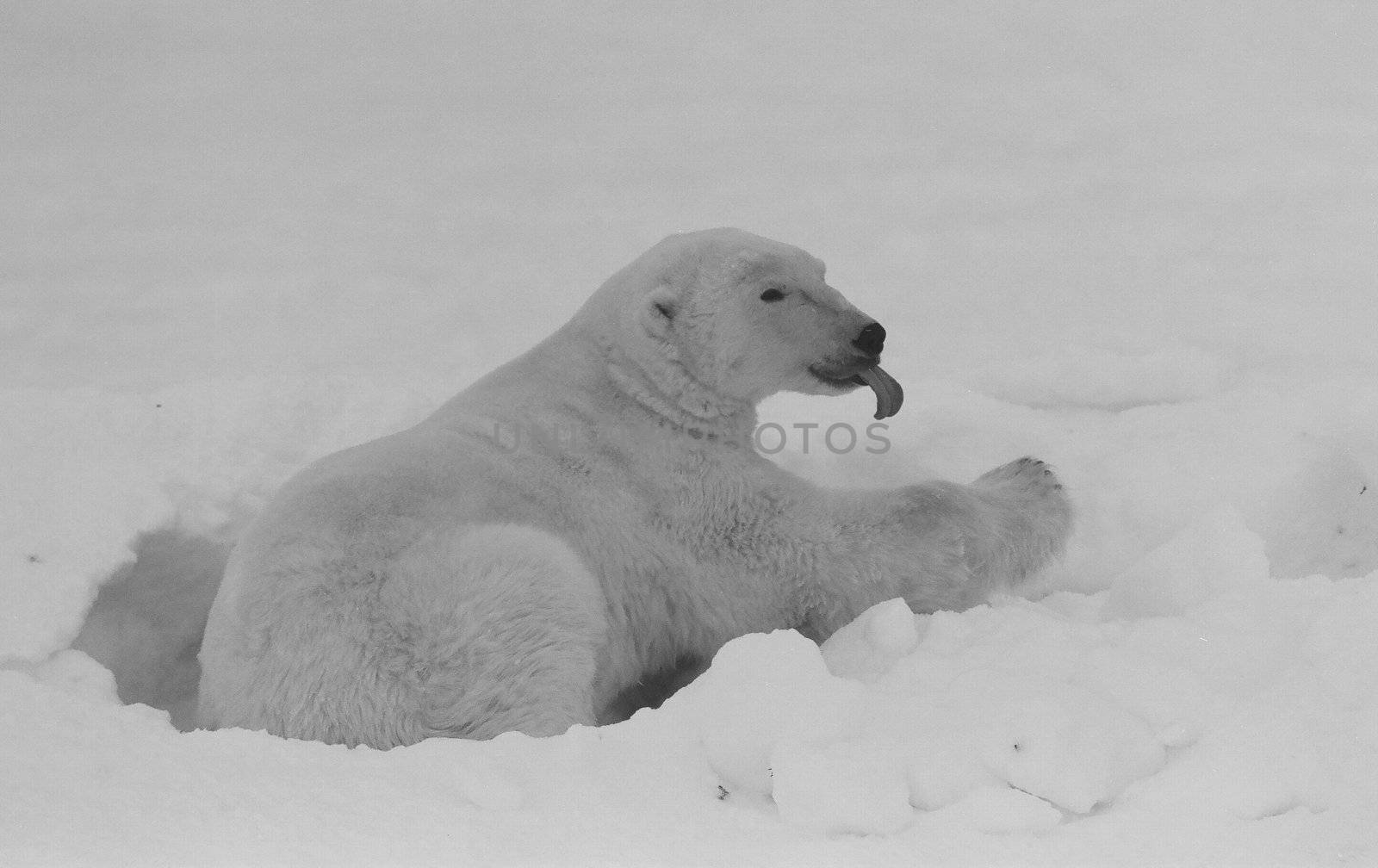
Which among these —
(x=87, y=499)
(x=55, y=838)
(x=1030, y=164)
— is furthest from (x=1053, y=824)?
(x=1030, y=164)

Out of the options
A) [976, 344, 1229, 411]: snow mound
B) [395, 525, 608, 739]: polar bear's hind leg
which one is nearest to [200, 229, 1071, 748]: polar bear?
[395, 525, 608, 739]: polar bear's hind leg

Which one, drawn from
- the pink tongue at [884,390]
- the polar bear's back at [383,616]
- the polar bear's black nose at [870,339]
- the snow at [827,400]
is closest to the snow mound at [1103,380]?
the snow at [827,400]

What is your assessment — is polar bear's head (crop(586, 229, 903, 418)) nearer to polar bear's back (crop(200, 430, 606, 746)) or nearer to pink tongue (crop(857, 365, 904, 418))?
pink tongue (crop(857, 365, 904, 418))

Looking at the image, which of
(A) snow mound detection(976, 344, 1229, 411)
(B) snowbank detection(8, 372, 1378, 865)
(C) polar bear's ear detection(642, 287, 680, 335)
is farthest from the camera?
(A) snow mound detection(976, 344, 1229, 411)

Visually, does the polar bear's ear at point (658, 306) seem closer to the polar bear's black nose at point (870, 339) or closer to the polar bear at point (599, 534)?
the polar bear at point (599, 534)

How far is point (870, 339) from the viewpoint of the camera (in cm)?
397

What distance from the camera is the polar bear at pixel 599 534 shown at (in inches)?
115

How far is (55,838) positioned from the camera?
2.08 metres

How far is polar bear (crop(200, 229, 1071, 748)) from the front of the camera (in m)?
2.93

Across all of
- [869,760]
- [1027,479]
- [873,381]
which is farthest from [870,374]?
[869,760]

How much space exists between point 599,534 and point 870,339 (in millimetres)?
1053

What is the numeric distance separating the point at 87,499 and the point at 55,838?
219 centimetres

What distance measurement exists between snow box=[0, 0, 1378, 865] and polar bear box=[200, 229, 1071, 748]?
297mm

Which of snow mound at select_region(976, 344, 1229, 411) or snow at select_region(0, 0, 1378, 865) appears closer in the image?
snow at select_region(0, 0, 1378, 865)
